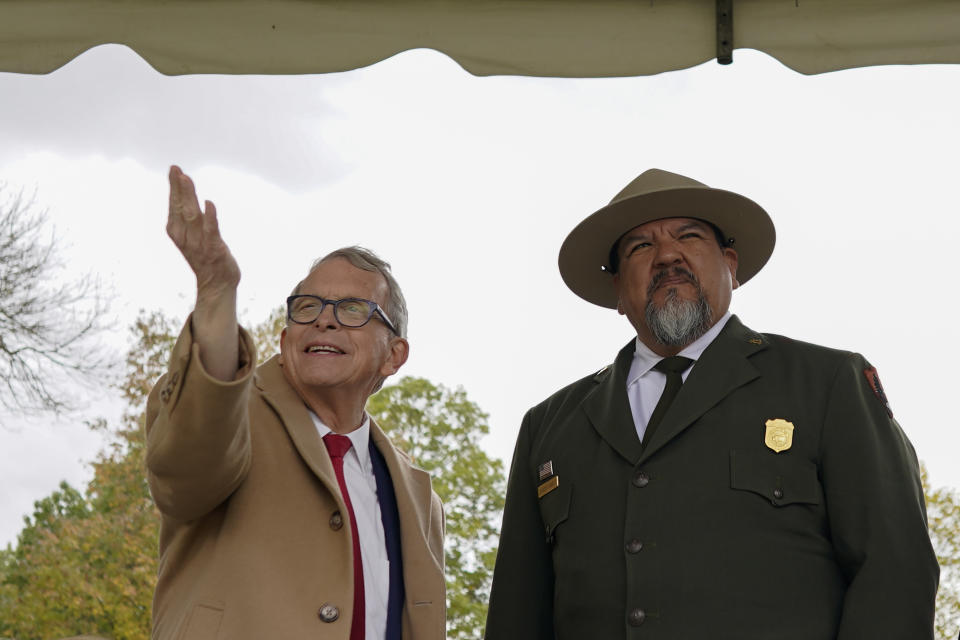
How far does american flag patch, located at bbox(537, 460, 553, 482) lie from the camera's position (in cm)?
328

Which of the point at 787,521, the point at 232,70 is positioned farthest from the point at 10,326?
the point at 787,521

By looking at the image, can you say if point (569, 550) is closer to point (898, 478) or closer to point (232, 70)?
point (898, 478)

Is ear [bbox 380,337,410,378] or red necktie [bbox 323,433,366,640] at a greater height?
ear [bbox 380,337,410,378]

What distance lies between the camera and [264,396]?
300 cm

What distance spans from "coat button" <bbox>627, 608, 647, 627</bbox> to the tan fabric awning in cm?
158

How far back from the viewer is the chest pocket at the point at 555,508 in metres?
3.13

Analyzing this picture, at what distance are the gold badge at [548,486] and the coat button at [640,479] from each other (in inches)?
12.0

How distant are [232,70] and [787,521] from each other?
6.90 feet

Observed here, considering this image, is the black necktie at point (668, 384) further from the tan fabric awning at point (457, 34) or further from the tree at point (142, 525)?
the tree at point (142, 525)

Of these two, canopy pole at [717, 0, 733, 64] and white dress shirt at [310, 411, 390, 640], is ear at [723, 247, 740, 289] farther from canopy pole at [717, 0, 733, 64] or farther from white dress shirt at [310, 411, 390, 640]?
white dress shirt at [310, 411, 390, 640]

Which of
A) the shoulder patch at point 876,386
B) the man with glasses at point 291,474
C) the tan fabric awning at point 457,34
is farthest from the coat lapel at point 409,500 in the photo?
the shoulder patch at point 876,386

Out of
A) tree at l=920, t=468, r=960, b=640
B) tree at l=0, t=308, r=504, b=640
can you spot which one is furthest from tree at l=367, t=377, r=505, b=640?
tree at l=920, t=468, r=960, b=640

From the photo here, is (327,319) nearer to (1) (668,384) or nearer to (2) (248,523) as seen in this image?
(2) (248,523)

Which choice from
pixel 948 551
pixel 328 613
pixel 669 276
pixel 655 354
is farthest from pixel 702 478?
pixel 948 551
